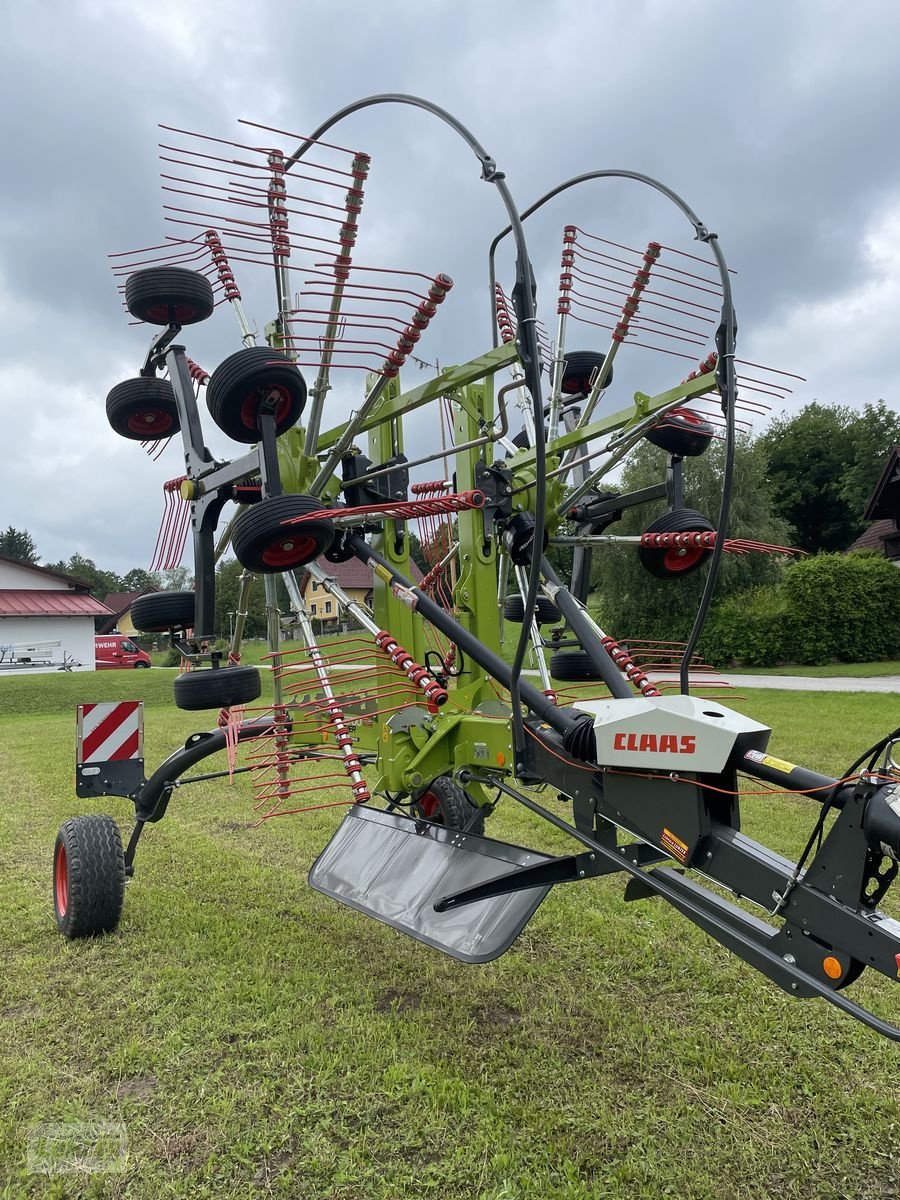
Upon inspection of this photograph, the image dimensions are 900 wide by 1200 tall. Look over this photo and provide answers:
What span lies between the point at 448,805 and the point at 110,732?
220cm

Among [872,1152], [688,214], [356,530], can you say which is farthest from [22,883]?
[688,214]

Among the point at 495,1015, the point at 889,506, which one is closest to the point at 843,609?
the point at 889,506

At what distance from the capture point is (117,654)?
4591 centimetres

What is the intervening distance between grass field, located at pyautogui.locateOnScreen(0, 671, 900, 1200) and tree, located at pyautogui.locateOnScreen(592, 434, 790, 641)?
19.6 meters

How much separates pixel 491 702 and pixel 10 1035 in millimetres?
2651

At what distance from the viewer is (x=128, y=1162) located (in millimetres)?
2750

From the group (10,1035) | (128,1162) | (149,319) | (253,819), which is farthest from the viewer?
(253,819)

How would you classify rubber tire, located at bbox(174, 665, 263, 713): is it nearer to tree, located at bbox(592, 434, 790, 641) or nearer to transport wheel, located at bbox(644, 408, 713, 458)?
transport wheel, located at bbox(644, 408, 713, 458)

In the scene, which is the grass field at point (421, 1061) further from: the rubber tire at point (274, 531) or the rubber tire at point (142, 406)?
the rubber tire at point (142, 406)

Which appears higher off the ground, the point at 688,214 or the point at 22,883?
the point at 688,214

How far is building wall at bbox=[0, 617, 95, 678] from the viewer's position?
114ft

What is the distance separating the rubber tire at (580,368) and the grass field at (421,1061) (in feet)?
10.8

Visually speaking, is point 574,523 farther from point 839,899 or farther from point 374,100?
point 839,899

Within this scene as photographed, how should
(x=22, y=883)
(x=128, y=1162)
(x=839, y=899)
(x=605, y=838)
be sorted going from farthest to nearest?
(x=22, y=883) → (x=605, y=838) → (x=128, y=1162) → (x=839, y=899)
